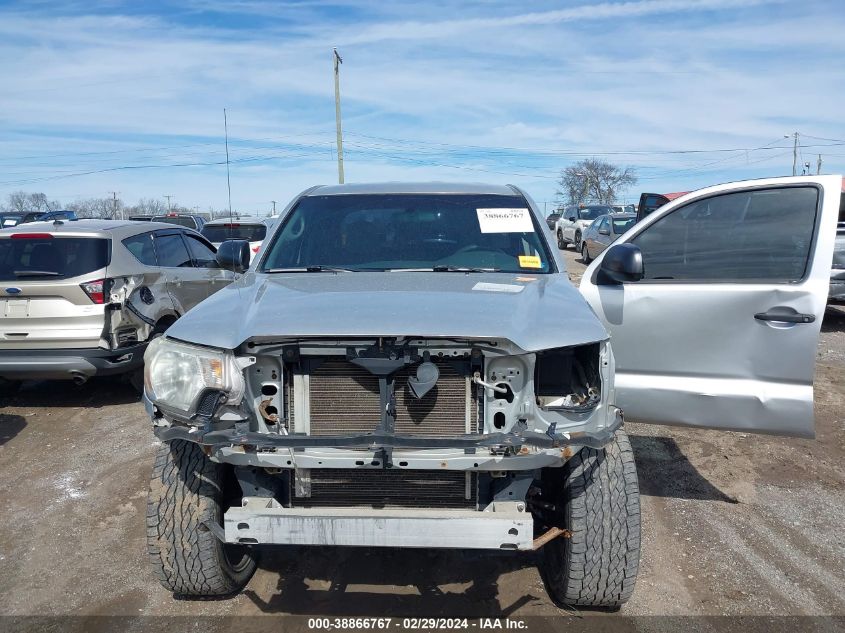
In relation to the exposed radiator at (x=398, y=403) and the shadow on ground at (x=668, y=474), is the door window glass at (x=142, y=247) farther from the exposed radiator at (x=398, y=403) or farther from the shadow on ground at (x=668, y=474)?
the shadow on ground at (x=668, y=474)

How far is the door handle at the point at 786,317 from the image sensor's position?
3.45 m

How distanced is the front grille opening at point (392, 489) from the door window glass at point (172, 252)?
4992 mm

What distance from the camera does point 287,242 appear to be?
13.1 feet

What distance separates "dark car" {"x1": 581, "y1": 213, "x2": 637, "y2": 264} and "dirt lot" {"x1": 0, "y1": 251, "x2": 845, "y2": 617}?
541 inches

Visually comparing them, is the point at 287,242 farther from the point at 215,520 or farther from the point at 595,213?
the point at 595,213

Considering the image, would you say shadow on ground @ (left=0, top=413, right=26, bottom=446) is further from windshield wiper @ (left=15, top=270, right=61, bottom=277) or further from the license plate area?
windshield wiper @ (left=15, top=270, right=61, bottom=277)

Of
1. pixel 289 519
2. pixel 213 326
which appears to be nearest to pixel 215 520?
pixel 289 519

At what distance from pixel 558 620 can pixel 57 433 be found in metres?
4.64

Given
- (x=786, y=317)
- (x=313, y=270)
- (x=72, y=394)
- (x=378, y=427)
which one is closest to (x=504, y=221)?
(x=313, y=270)

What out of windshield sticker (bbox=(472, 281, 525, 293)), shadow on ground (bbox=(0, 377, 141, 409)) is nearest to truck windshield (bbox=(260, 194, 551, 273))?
windshield sticker (bbox=(472, 281, 525, 293))

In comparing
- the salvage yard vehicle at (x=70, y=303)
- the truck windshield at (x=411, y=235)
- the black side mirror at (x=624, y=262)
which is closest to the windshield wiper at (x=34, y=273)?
the salvage yard vehicle at (x=70, y=303)

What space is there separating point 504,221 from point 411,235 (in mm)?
562

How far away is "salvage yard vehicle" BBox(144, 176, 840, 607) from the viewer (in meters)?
2.54

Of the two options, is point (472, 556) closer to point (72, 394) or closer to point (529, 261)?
point (529, 261)
